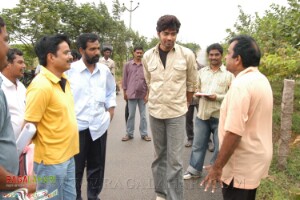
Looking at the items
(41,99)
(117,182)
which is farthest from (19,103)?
(117,182)

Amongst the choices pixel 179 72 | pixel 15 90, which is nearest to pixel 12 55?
pixel 15 90

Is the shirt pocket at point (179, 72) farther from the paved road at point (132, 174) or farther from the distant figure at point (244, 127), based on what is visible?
the paved road at point (132, 174)

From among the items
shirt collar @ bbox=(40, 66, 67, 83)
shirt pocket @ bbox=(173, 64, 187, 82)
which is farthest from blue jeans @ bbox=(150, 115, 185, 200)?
shirt collar @ bbox=(40, 66, 67, 83)

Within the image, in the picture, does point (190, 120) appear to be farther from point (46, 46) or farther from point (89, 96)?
point (46, 46)

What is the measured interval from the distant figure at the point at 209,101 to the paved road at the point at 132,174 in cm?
34

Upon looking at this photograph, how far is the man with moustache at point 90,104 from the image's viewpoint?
10.2 feet

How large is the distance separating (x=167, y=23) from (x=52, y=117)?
1.52 m

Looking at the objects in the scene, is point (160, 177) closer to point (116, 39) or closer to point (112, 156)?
point (112, 156)

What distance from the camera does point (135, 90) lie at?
6109 millimetres

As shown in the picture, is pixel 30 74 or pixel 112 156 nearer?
pixel 112 156

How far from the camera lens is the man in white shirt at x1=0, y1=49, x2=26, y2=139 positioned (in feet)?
8.24

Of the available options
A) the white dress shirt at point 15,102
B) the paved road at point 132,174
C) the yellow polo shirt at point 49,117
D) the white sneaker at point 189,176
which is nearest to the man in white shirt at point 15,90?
the white dress shirt at point 15,102

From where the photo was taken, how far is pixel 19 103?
2.70m

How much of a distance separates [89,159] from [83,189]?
2.50 ft
